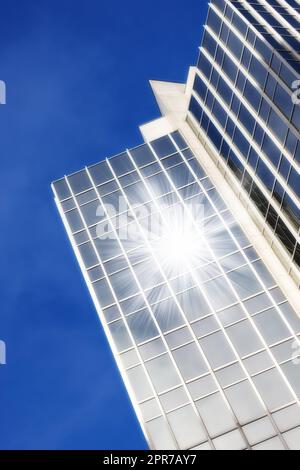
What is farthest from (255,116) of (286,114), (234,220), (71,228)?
(71,228)

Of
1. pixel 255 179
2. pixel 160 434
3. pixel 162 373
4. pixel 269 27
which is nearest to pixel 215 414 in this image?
pixel 160 434

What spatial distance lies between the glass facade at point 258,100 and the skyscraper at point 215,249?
11 cm

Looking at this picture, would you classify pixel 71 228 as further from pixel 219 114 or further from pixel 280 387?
pixel 280 387

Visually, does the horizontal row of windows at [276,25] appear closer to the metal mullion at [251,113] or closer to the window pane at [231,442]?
the metal mullion at [251,113]

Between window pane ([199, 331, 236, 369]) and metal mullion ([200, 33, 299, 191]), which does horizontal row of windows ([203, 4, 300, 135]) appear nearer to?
metal mullion ([200, 33, 299, 191])

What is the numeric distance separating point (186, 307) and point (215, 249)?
4.47m

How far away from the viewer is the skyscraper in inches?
1041

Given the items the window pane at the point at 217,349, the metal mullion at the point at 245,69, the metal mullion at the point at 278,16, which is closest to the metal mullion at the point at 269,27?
the metal mullion at the point at 278,16

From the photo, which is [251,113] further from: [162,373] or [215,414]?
[215,414]

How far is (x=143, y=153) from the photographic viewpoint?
41.8m

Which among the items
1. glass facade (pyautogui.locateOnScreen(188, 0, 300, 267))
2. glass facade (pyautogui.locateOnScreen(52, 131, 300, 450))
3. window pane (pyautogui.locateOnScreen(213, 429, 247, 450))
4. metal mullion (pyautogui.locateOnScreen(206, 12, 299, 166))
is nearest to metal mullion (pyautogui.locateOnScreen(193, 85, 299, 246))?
glass facade (pyautogui.locateOnScreen(188, 0, 300, 267))

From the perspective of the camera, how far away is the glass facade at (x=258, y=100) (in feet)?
92.5

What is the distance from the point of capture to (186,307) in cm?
3041

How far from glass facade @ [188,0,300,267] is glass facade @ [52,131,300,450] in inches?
63.0
